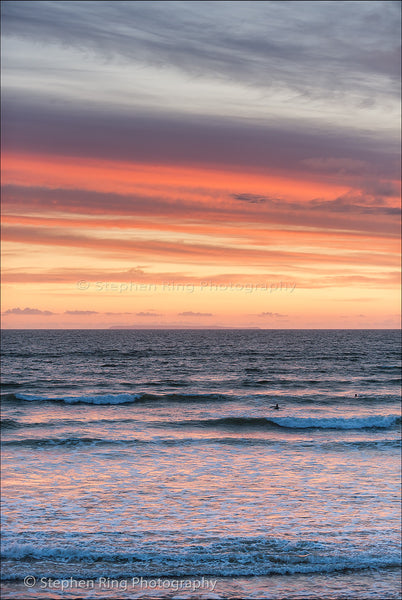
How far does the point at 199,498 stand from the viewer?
19172 mm

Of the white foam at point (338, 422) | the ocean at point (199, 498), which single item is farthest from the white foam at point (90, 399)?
the white foam at point (338, 422)

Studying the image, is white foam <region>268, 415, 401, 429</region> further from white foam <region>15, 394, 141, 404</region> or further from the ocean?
white foam <region>15, 394, 141, 404</region>

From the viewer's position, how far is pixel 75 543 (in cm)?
1476

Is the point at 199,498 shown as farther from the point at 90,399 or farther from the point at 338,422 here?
the point at 90,399

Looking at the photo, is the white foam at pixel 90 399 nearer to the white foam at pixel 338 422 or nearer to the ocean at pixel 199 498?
the ocean at pixel 199 498

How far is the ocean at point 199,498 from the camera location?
42.2 ft

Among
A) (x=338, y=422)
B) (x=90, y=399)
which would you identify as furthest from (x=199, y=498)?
(x=90, y=399)

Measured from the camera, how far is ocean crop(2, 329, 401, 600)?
1285cm

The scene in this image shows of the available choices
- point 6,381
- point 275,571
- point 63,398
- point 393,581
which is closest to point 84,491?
point 275,571

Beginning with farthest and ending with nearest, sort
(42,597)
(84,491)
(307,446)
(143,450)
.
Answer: (307,446) → (143,450) → (84,491) → (42,597)

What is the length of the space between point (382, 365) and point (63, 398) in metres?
51.0

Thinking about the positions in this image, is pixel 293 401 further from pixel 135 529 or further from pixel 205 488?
pixel 135 529

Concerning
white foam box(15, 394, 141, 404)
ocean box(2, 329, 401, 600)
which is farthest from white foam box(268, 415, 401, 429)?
white foam box(15, 394, 141, 404)

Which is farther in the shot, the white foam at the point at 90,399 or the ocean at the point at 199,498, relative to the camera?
the white foam at the point at 90,399
